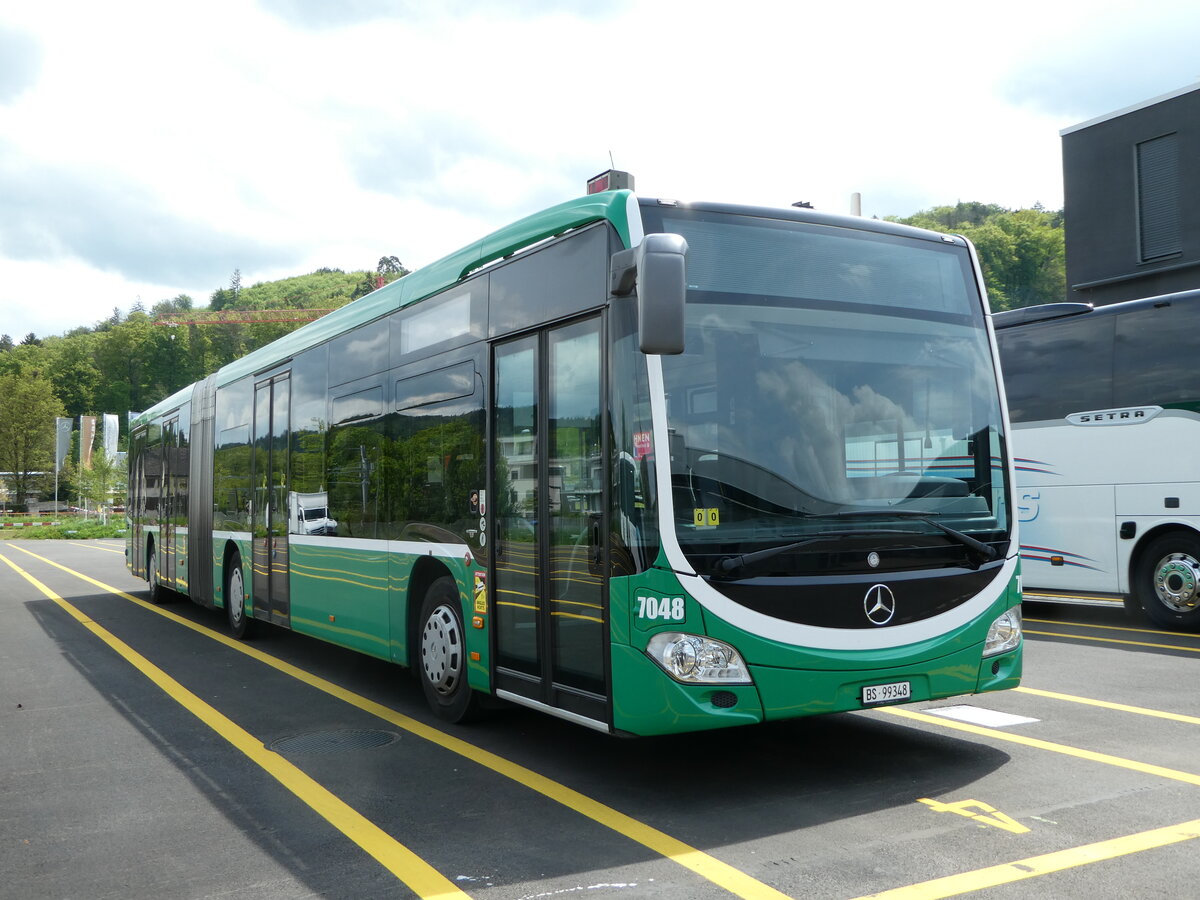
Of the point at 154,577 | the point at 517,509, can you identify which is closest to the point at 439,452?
the point at 517,509

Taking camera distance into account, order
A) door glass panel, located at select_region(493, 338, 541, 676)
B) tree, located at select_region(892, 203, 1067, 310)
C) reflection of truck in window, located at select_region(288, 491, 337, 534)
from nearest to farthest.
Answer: door glass panel, located at select_region(493, 338, 541, 676) < reflection of truck in window, located at select_region(288, 491, 337, 534) < tree, located at select_region(892, 203, 1067, 310)

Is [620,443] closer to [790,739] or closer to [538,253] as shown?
[538,253]

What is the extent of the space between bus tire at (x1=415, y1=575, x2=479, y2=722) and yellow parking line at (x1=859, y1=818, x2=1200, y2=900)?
3682mm

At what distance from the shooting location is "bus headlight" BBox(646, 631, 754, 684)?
534 cm

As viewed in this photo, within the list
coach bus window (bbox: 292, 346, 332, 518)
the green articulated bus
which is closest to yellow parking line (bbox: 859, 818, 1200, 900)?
the green articulated bus

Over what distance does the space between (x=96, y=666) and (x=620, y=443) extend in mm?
7677

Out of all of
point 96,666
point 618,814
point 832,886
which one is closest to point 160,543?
point 96,666

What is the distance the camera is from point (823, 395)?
5793 millimetres

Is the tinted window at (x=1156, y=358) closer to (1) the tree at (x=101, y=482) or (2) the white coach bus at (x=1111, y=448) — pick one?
(2) the white coach bus at (x=1111, y=448)

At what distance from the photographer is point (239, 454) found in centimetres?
1274

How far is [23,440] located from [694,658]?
10709 cm

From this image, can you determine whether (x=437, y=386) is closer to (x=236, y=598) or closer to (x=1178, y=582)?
(x=236, y=598)

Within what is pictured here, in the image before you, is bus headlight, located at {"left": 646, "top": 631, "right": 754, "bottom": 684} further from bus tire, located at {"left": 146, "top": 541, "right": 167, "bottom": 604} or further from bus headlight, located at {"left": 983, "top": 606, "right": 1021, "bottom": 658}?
bus tire, located at {"left": 146, "top": 541, "right": 167, "bottom": 604}

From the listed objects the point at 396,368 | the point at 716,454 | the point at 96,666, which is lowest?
the point at 96,666
